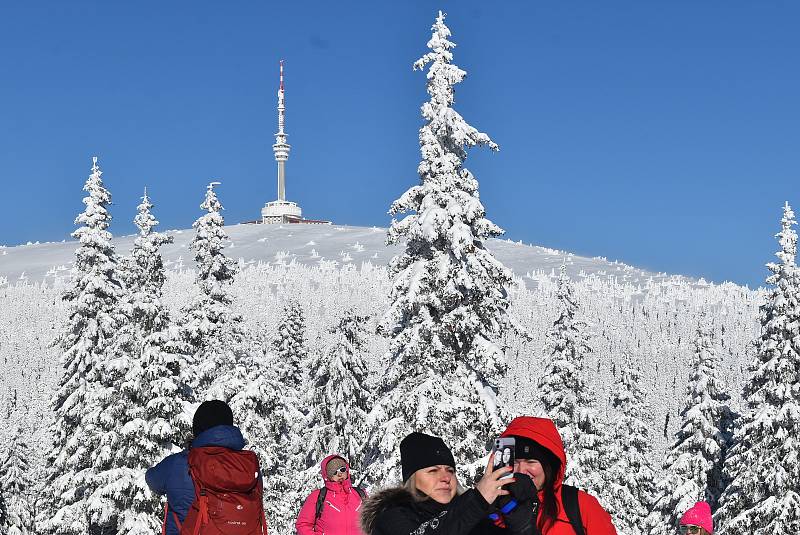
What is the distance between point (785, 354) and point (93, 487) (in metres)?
21.1

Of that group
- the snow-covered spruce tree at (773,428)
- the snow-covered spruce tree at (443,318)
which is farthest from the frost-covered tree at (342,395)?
the snow-covered spruce tree at (443,318)

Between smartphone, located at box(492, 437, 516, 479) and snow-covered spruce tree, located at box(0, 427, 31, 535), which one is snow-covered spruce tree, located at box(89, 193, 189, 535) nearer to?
smartphone, located at box(492, 437, 516, 479)

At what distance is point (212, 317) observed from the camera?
105 ft

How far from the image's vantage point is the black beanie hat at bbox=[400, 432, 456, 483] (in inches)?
185

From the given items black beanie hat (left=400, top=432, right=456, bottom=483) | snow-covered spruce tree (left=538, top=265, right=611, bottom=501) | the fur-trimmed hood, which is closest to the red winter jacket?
black beanie hat (left=400, top=432, right=456, bottom=483)

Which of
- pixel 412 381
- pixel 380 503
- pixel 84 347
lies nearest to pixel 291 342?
pixel 84 347

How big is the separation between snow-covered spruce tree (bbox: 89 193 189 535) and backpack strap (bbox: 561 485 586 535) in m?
22.2

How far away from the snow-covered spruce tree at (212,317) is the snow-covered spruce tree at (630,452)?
16360mm

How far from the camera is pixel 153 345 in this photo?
2639 cm

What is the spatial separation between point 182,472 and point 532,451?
3.35 metres

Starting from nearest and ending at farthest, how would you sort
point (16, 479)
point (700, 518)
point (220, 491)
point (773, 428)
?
point (220, 491) → point (700, 518) → point (773, 428) → point (16, 479)

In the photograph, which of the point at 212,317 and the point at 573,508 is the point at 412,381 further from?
the point at 573,508

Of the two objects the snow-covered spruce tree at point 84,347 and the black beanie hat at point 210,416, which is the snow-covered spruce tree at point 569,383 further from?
the black beanie hat at point 210,416

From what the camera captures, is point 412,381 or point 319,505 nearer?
point 319,505
